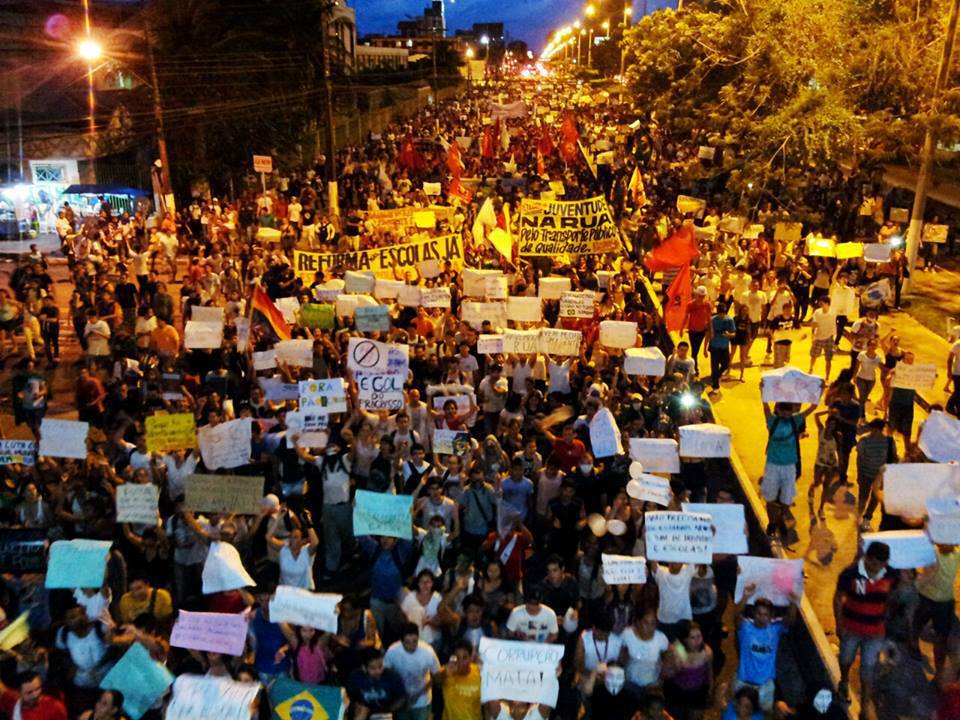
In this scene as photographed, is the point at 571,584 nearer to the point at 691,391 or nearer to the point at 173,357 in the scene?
the point at 691,391

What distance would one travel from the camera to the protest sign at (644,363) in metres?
10.6

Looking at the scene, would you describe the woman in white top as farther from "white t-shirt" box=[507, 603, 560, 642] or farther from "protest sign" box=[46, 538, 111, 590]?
"white t-shirt" box=[507, 603, 560, 642]

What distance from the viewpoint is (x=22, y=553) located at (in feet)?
23.9

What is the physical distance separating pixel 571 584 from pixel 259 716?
7.74 feet

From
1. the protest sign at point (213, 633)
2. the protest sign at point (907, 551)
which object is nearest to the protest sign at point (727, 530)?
the protest sign at point (907, 551)

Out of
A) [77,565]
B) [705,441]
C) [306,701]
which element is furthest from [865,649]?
[77,565]

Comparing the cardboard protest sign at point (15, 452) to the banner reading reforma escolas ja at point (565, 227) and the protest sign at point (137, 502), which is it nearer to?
the protest sign at point (137, 502)

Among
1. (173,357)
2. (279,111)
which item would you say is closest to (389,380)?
(173,357)

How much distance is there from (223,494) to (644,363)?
5.19 metres

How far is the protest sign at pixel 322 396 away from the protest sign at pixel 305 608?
311 centimetres

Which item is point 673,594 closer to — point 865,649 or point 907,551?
point 865,649

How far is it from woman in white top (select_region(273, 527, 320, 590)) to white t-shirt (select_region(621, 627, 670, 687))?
2.42 meters

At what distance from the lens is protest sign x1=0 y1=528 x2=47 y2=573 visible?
727 centimetres

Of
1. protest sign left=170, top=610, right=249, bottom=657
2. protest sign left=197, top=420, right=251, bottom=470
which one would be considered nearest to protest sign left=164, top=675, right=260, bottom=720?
protest sign left=170, top=610, right=249, bottom=657
